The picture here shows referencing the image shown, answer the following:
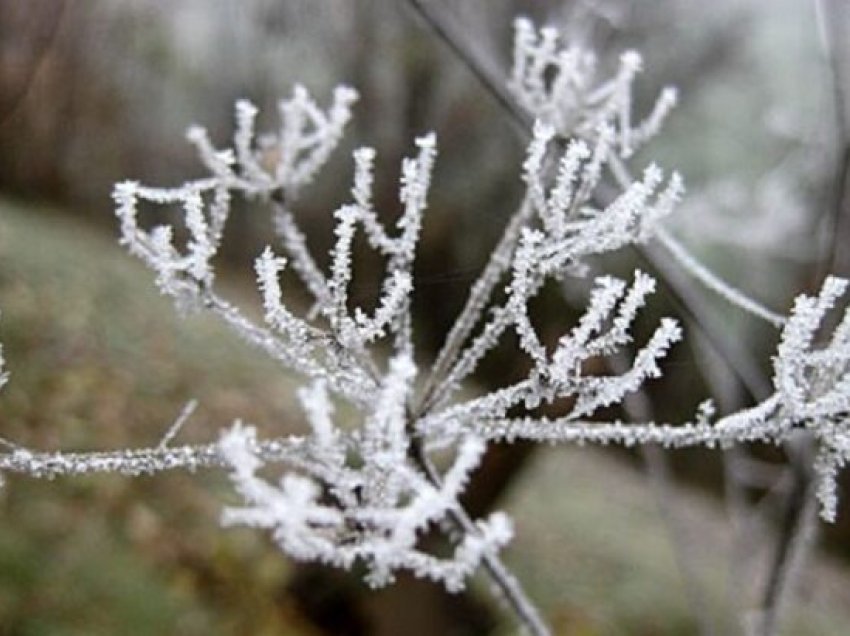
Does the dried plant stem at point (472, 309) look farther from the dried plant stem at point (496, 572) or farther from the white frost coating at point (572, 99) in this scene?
the white frost coating at point (572, 99)

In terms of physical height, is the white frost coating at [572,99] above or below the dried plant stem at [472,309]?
above

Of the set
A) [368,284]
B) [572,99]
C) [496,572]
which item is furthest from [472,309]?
[368,284]

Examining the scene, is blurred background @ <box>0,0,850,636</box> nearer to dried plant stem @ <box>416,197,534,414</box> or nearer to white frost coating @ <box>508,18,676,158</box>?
dried plant stem @ <box>416,197,534,414</box>

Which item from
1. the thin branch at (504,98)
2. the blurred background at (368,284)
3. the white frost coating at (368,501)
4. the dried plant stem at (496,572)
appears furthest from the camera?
the blurred background at (368,284)

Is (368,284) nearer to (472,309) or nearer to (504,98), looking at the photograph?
(504,98)

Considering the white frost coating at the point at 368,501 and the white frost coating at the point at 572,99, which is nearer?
the white frost coating at the point at 368,501

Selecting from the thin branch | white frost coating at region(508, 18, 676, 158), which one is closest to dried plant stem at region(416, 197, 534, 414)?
white frost coating at region(508, 18, 676, 158)

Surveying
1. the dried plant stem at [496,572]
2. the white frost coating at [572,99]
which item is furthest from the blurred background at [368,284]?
the dried plant stem at [496,572]

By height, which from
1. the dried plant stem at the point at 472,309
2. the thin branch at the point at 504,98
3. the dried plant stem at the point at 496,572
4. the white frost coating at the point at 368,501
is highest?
the thin branch at the point at 504,98
